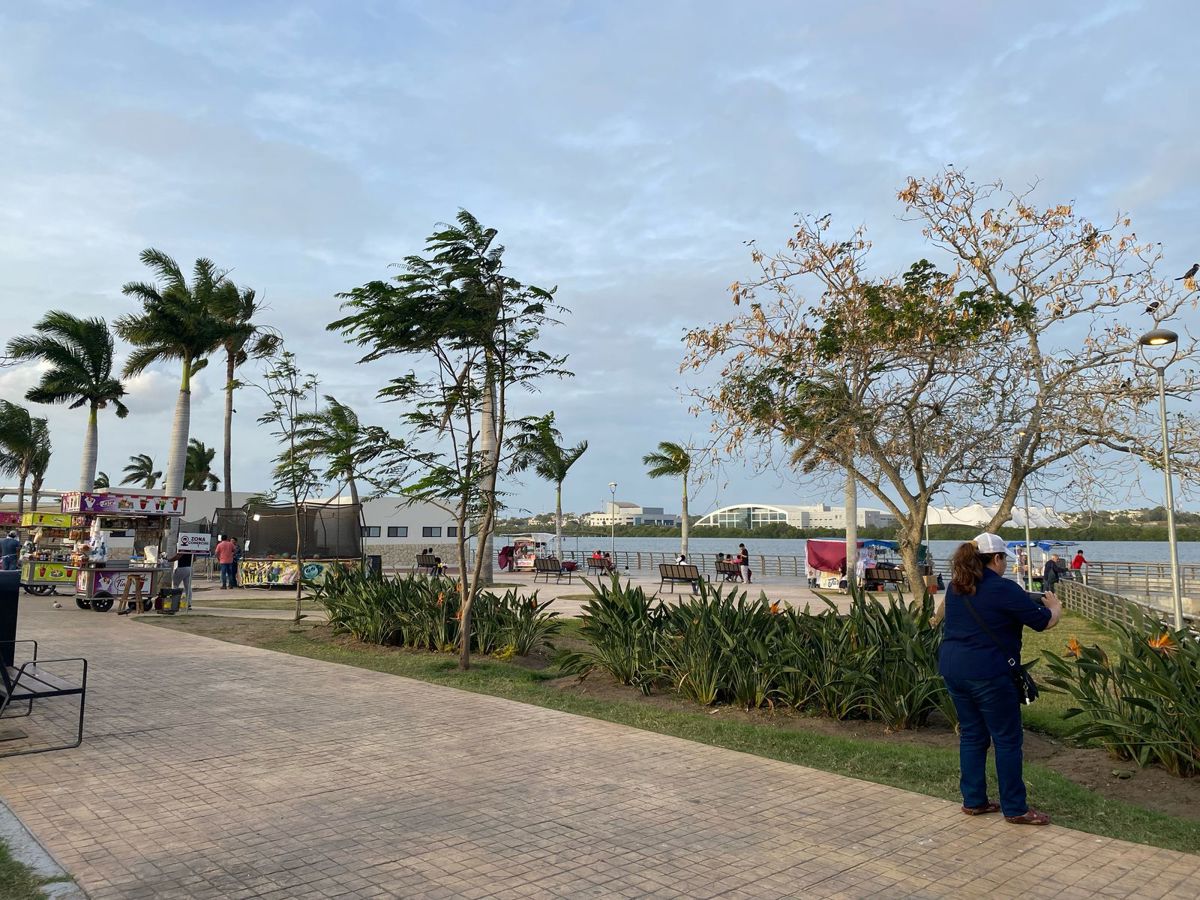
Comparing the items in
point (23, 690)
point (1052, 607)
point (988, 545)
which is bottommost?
point (23, 690)

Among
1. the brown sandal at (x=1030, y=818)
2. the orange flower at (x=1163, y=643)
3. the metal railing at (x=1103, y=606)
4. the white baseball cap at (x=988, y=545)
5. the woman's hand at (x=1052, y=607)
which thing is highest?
the white baseball cap at (x=988, y=545)

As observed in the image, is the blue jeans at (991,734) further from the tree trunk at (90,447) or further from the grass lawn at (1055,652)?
the tree trunk at (90,447)

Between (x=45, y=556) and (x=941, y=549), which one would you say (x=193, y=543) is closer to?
(x=45, y=556)

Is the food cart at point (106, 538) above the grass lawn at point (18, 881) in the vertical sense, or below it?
above

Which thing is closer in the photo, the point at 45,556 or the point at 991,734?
the point at 991,734

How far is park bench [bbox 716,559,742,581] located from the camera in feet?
86.8

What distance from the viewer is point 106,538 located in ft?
71.8

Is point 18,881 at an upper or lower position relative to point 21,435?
lower

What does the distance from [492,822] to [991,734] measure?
287 centimetres

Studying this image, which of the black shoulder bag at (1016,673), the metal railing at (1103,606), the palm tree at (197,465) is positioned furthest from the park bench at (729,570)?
the palm tree at (197,465)

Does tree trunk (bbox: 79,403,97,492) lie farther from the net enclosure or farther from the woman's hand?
the woman's hand

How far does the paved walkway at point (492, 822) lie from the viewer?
4.16 m

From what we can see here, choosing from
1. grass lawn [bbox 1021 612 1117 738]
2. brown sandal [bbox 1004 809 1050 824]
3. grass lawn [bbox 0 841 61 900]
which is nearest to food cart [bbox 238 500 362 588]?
grass lawn [bbox 1021 612 1117 738]

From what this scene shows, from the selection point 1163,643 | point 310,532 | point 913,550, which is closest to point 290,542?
point 310,532
